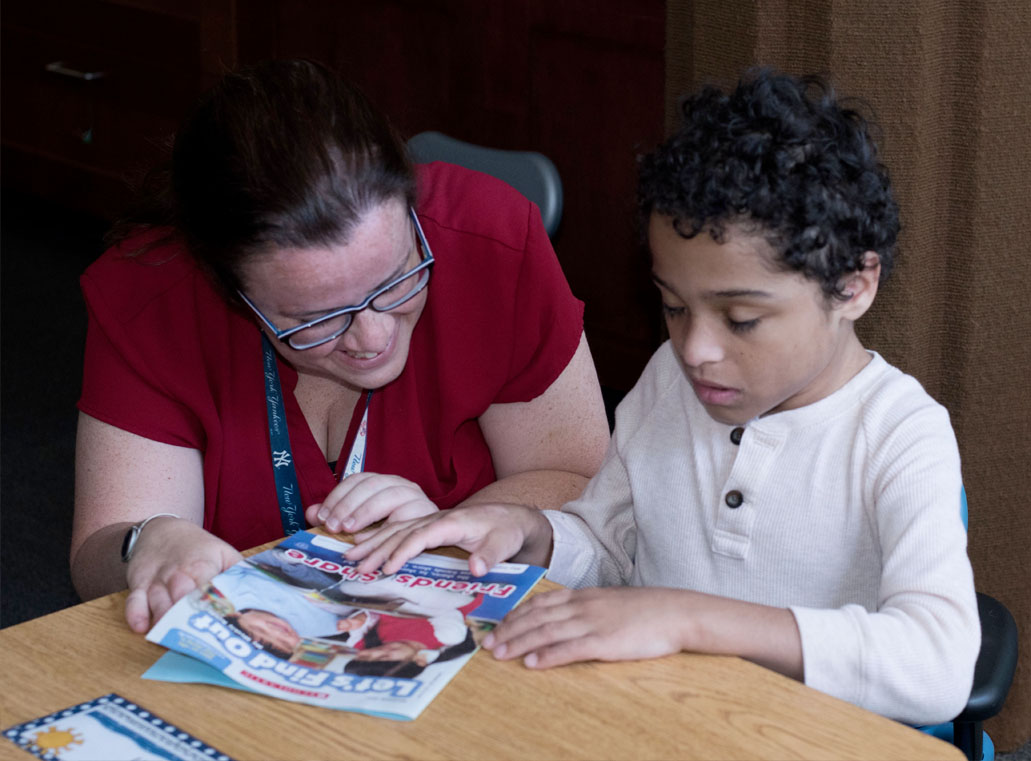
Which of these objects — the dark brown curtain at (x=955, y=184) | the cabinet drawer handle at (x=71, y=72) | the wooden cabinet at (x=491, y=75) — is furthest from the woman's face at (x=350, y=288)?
the cabinet drawer handle at (x=71, y=72)

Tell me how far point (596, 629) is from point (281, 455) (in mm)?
632

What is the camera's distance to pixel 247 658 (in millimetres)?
1044

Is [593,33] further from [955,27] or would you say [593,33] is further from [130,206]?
[130,206]

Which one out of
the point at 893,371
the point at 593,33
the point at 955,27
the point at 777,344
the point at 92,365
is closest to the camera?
the point at 777,344

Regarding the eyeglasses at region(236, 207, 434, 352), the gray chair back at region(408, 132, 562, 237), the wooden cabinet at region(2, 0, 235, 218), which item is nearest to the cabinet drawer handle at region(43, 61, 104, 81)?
the wooden cabinet at region(2, 0, 235, 218)

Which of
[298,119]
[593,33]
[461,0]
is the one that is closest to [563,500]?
[298,119]

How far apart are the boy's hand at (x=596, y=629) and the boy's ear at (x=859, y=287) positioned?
339 mm

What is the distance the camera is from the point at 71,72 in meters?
4.97

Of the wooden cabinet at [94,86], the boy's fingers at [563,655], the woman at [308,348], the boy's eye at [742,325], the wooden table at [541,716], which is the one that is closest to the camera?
the wooden table at [541,716]

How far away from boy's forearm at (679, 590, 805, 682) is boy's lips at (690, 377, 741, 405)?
Answer: 0.24m

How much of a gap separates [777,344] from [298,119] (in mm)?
566

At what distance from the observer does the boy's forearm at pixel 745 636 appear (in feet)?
3.39

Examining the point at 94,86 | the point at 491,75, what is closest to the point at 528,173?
the point at 491,75

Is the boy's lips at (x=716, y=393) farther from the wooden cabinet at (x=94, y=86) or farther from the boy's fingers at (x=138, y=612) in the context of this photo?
the wooden cabinet at (x=94, y=86)
